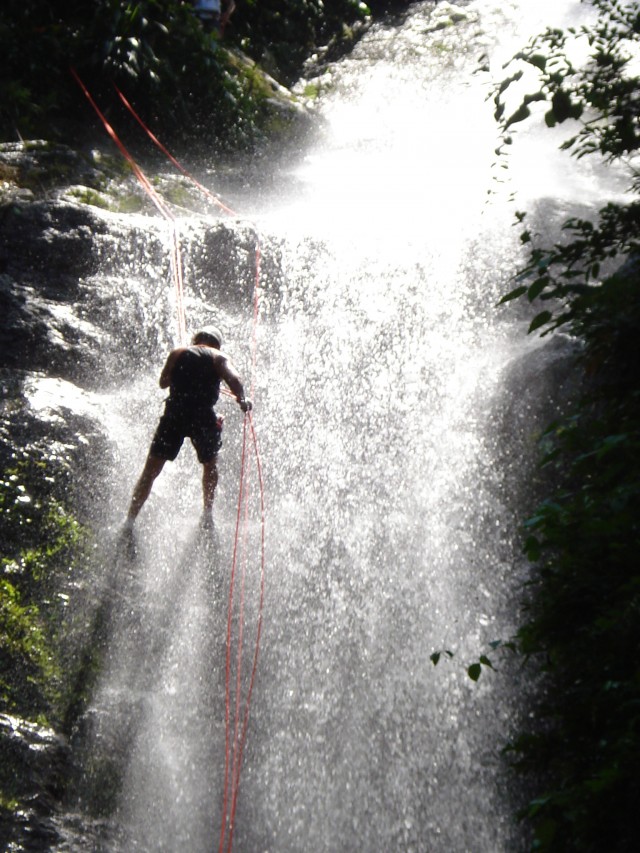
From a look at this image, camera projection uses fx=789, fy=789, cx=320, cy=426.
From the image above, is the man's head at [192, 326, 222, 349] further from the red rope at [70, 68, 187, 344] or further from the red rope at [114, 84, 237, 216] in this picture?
the red rope at [114, 84, 237, 216]

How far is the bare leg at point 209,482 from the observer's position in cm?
684

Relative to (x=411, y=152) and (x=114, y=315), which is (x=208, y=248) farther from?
(x=411, y=152)

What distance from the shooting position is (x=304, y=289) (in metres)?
10.2

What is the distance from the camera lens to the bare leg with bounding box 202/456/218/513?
6840mm

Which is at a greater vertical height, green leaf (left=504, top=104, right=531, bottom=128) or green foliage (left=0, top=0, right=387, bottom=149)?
green leaf (left=504, top=104, right=531, bottom=128)

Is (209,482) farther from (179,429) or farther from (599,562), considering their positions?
(599,562)

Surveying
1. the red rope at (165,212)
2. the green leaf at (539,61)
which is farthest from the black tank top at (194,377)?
the green leaf at (539,61)

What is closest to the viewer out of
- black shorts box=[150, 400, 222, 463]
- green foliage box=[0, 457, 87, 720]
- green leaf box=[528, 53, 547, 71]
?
green leaf box=[528, 53, 547, 71]

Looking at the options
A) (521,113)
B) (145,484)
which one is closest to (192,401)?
(145,484)

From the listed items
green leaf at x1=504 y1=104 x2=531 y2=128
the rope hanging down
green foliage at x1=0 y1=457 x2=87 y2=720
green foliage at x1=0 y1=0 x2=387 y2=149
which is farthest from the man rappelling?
green foliage at x1=0 y1=0 x2=387 y2=149

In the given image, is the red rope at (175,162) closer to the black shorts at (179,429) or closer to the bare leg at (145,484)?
the black shorts at (179,429)

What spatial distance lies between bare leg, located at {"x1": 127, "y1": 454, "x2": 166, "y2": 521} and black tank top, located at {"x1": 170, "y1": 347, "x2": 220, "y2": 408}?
1.88 ft

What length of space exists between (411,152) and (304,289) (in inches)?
296

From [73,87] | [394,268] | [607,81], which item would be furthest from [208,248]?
[607,81]
